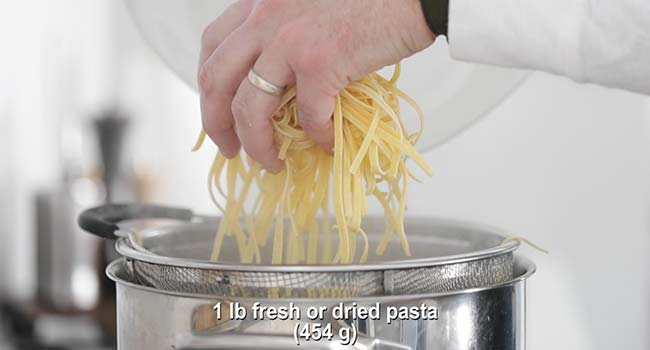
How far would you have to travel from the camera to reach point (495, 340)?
814 millimetres

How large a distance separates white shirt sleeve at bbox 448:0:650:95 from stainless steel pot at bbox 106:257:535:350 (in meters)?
0.20

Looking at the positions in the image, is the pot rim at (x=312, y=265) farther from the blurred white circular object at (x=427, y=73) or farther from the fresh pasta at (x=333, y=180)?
the blurred white circular object at (x=427, y=73)

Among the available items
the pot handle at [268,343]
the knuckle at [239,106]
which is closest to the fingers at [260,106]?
the knuckle at [239,106]

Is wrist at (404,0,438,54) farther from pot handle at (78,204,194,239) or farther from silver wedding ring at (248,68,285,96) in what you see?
pot handle at (78,204,194,239)

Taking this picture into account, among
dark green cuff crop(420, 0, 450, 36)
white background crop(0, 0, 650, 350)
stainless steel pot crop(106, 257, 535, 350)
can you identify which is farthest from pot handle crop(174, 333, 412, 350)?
white background crop(0, 0, 650, 350)

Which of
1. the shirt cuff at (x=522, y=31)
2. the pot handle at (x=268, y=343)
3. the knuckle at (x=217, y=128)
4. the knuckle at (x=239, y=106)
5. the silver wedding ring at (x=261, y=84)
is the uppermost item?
the shirt cuff at (x=522, y=31)

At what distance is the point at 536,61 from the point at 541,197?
732mm

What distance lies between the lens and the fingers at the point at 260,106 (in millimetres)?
799

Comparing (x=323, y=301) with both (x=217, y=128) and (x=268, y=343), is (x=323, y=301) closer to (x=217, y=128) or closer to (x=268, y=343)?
(x=268, y=343)

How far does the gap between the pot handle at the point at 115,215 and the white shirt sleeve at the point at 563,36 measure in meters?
0.43

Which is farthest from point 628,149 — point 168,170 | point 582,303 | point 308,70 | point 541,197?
point 168,170

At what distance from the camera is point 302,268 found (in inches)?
28.4

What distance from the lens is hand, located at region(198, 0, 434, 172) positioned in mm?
782

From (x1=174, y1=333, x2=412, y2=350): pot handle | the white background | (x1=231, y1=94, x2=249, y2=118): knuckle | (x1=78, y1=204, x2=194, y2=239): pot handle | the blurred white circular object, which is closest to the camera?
(x1=174, y1=333, x2=412, y2=350): pot handle
